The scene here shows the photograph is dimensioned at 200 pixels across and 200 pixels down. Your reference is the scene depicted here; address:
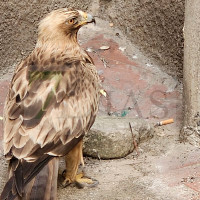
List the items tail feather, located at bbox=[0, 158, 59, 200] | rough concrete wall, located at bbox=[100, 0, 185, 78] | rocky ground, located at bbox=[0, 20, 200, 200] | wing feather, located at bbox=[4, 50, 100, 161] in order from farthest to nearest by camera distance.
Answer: rough concrete wall, located at bbox=[100, 0, 185, 78] < rocky ground, located at bbox=[0, 20, 200, 200] < wing feather, located at bbox=[4, 50, 100, 161] < tail feather, located at bbox=[0, 158, 59, 200]

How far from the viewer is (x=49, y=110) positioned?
513 centimetres

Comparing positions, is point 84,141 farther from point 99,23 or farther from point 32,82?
point 99,23

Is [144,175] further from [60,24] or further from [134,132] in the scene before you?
[60,24]

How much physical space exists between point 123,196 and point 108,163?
2.27 feet

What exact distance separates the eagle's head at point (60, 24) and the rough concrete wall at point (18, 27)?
156 centimetres

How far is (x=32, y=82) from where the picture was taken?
5.35 m

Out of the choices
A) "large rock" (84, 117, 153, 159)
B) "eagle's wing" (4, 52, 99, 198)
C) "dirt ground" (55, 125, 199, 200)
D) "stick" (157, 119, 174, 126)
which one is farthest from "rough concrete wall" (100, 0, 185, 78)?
"eagle's wing" (4, 52, 99, 198)

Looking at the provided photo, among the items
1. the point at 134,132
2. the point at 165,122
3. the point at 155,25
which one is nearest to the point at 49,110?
the point at 134,132

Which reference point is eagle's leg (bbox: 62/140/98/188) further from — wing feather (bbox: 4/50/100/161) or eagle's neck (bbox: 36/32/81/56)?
eagle's neck (bbox: 36/32/81/56)

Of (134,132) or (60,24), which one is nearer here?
(60,24)

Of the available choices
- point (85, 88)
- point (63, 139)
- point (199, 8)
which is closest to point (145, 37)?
point (199, 8)

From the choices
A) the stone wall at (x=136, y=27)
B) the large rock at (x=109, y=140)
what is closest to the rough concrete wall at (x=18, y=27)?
the stone wall at (x=136, y=27)

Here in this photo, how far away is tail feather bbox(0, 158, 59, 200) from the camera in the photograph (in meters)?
4.83

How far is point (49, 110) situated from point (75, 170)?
741 millimetres
